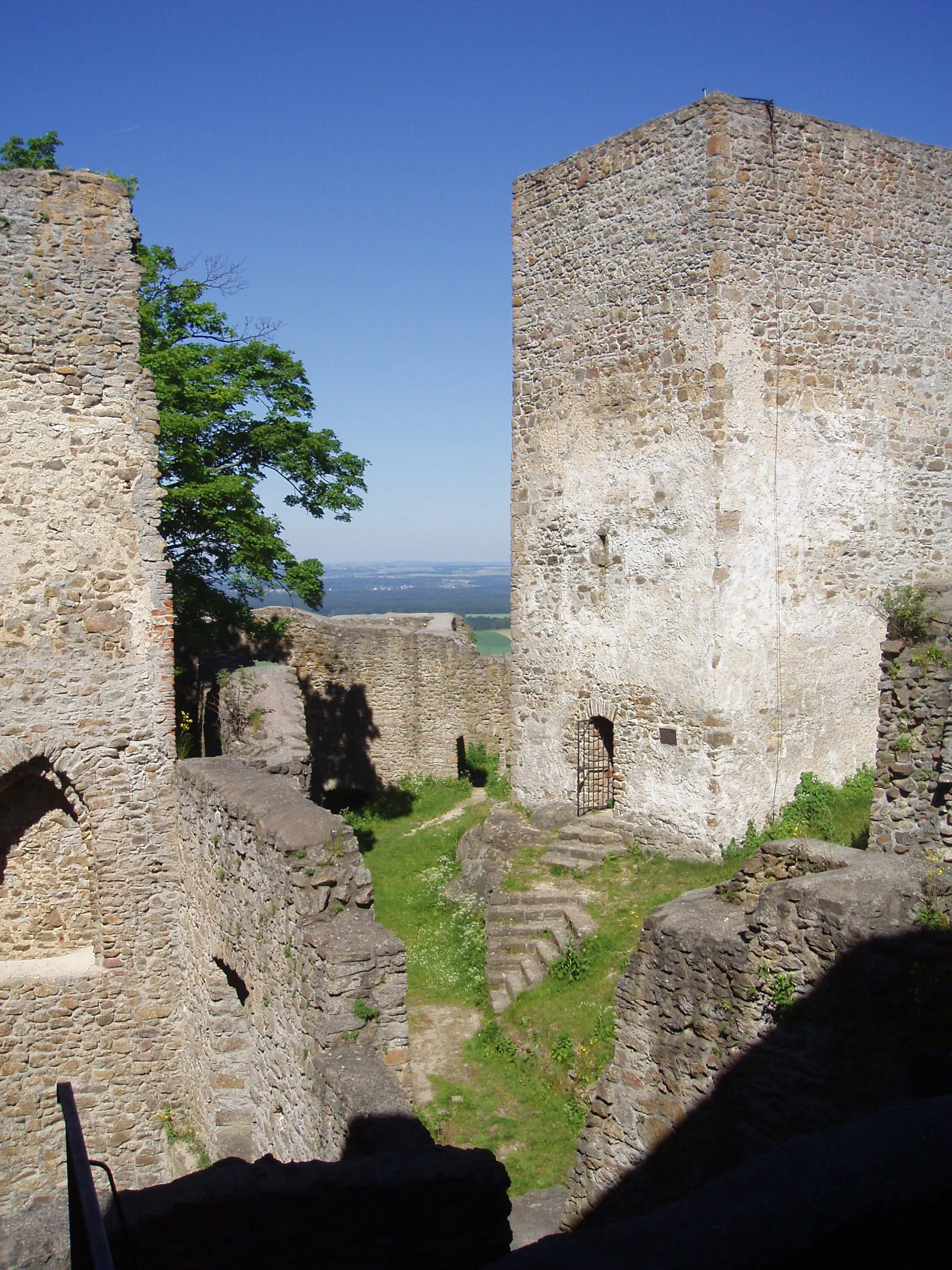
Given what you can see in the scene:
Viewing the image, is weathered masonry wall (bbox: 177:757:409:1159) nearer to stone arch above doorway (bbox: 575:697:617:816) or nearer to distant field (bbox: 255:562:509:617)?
stone arch above doorway (bbox: 575:697:617:816)

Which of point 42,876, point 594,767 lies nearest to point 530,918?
point 594,767

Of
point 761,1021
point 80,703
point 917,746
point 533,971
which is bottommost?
point 533,971

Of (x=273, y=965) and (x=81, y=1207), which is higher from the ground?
(x=81, y=1207)

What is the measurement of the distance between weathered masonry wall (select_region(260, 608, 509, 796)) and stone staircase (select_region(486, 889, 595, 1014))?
7545 mm

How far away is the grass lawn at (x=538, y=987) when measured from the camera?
28.0 ft

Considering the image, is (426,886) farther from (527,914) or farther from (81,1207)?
(81,1207)

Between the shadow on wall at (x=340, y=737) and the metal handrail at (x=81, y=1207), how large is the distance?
15.8 m

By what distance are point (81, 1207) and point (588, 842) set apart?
10.3m

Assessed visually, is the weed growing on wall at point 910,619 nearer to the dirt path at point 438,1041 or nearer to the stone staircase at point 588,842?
the stone staircase at point 588,842

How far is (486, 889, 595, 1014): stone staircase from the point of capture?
407 inches

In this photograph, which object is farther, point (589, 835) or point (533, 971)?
point (589, 835)

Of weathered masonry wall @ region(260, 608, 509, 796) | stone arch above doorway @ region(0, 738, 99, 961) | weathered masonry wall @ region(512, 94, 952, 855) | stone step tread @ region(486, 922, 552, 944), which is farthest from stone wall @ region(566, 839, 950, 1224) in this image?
weathered masonry wall @ region(260, 608, 509, 796)

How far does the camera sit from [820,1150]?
246cm

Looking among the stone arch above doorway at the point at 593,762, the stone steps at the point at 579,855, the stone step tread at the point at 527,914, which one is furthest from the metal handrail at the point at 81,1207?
the stone arch above doorway at the point at 593,762
